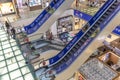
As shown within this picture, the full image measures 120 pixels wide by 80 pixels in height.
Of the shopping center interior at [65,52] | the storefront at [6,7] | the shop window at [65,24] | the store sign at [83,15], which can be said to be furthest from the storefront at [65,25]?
the storefront at [6,7]

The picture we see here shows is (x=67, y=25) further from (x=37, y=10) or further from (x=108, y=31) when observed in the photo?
(x=108, y=31)

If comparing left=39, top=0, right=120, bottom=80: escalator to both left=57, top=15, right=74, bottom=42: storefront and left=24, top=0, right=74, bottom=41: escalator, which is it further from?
left=57, top=15, right=74, bottom=42: storefront

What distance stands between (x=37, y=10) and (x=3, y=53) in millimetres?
8427

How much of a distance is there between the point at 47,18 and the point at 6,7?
5.01m

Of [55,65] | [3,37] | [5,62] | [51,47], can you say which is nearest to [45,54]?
[51,47]

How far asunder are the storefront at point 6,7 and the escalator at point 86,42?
802cm

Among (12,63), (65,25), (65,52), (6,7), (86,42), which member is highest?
(6,7)

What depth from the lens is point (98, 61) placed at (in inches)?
329

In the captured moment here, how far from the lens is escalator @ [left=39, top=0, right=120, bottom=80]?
7.86m

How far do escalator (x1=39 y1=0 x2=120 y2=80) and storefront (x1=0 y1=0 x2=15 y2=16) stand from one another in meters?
8.02

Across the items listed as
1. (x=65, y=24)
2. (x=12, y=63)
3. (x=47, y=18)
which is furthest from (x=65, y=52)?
(x=65, y=24)

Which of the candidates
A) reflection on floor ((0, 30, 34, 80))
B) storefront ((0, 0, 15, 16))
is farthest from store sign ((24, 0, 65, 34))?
storefront ((0, 0, 15, 16))

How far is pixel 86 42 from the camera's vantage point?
8.00 m

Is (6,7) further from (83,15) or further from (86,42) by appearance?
(86,42)
